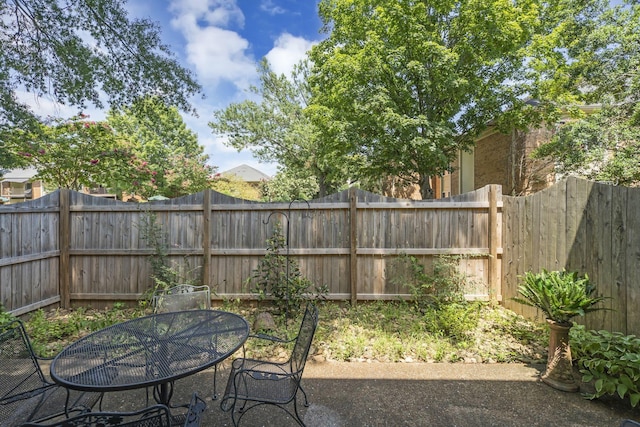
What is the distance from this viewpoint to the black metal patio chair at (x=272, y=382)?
2164 millimetres

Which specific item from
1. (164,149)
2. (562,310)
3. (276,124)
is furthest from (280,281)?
(164,149)

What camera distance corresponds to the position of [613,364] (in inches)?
97.6

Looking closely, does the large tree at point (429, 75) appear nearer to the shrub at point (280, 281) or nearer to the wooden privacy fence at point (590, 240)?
the wooden privacy fence at point (590, 240)

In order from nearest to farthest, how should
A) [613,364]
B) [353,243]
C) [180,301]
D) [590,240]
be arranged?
[613,364] → [590,240] → [180,301] → [353,243]

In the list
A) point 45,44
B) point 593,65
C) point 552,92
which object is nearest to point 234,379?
point 45,44

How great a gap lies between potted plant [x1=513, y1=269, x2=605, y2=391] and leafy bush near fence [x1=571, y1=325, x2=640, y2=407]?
0.50 ft

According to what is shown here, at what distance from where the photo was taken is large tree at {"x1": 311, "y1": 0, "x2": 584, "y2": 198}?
8.27m

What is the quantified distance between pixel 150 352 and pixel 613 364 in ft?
11.9

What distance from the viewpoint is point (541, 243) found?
162 inches

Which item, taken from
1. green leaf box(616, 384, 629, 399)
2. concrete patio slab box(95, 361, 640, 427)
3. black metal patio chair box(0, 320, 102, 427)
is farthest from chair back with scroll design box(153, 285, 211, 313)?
green leaf box(616, 384, 629, 399)

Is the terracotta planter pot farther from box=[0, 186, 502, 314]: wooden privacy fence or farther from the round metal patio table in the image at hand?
the round metal patio table

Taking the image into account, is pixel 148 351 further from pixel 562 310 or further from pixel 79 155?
pixel 79 155

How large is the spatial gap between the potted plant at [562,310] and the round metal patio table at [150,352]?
282 cm

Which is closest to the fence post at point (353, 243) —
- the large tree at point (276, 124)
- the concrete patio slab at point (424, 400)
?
the concrete patio slab at point (424, 400)
